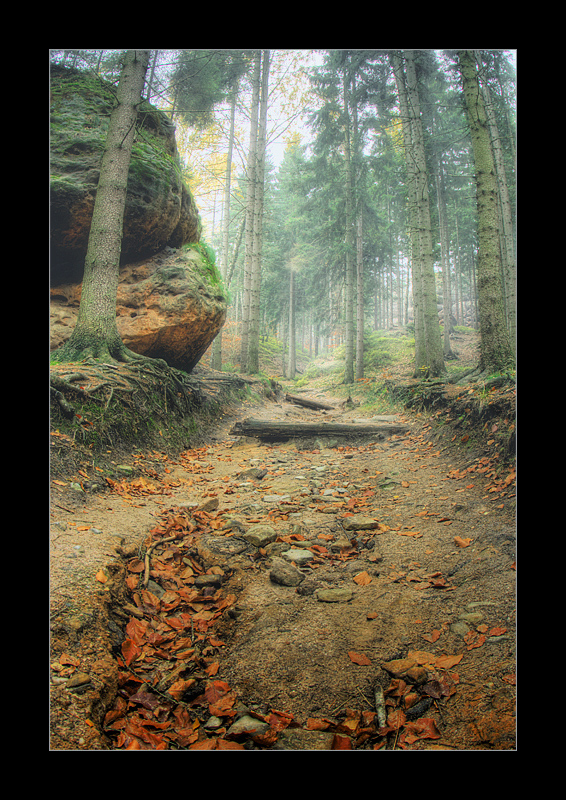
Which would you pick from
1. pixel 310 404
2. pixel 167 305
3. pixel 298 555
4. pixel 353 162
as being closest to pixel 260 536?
pixel 298 555

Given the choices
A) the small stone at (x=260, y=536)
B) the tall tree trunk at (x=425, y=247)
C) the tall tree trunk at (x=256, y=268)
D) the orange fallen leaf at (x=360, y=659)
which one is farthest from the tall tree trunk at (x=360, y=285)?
the orange fallen leaf at (x=360, y=659)

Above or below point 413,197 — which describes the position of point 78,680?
below

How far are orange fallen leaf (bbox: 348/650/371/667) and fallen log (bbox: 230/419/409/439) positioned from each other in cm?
474

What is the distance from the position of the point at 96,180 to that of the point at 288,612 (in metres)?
6.78

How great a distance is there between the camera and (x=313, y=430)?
6.33 meters

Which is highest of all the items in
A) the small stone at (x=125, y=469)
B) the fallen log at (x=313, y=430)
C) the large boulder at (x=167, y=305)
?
the large boulder at (x=167, y=305)

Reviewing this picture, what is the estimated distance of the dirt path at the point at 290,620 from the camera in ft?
4.25

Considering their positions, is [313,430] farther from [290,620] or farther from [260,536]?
[290,620]

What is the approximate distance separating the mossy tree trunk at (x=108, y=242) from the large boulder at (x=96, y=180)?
0.35 m

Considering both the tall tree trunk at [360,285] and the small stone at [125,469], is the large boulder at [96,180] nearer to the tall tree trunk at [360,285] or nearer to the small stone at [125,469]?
the small stone at [125,469]
